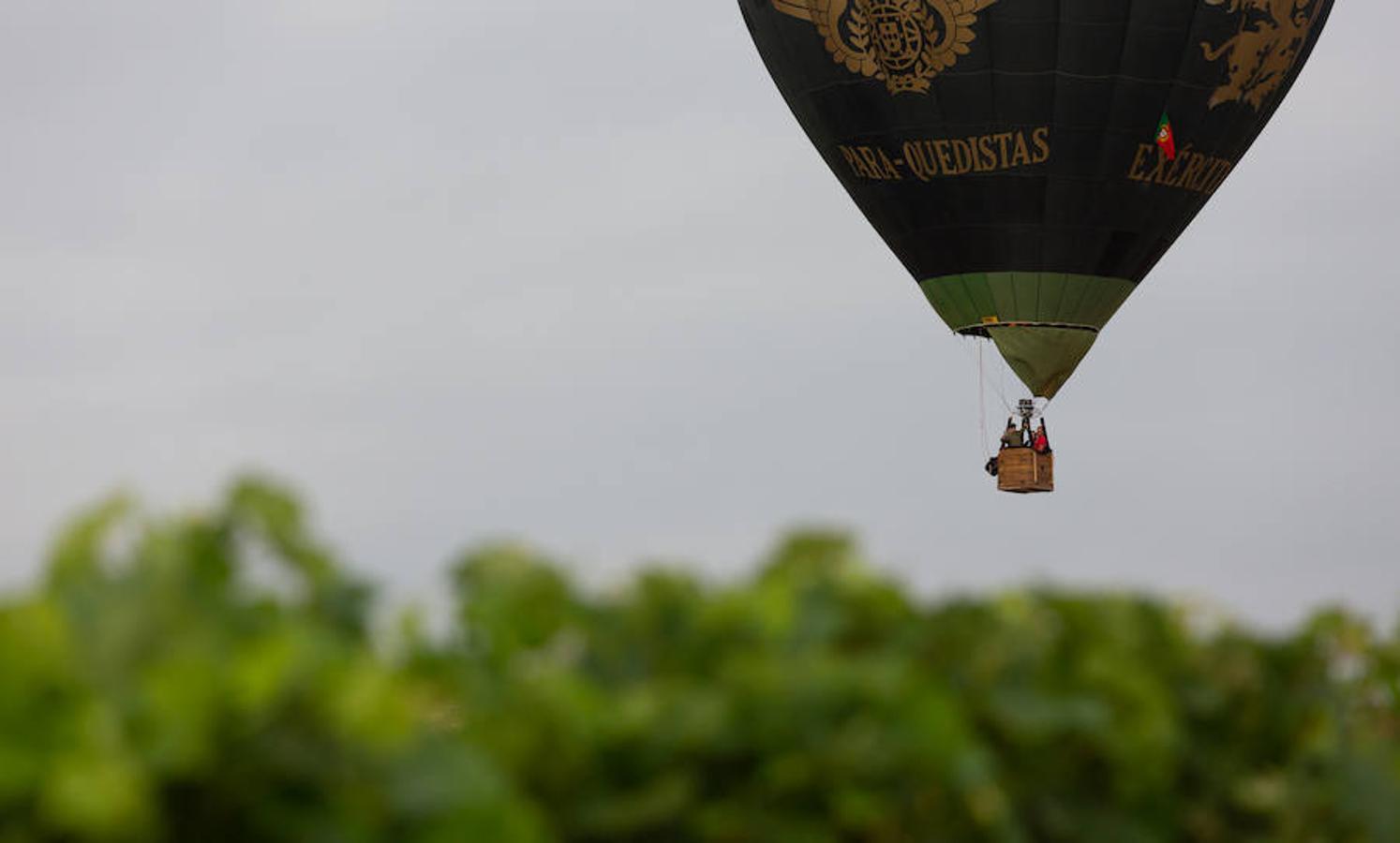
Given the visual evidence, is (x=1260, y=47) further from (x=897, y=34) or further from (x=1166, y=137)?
(x=897, y=34)

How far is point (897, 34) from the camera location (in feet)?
86.6

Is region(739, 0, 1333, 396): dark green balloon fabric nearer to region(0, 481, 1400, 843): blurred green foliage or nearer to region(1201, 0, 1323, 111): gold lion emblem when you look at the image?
region(1201, 0, 1323, 111): gold lion emblem

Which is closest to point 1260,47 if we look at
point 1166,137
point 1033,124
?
point 1166,137

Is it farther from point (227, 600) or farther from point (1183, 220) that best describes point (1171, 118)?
point (227, 600)

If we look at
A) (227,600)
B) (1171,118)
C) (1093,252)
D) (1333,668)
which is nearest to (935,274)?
(1093,252)

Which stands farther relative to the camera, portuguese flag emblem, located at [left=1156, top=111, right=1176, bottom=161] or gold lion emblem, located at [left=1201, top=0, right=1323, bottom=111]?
portuguese flag emblem, located at [left=1156, top=111, right=1176, bottom=161]

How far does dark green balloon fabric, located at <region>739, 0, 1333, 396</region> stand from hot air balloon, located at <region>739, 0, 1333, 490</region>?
0.02 metres

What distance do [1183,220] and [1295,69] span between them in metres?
2.47

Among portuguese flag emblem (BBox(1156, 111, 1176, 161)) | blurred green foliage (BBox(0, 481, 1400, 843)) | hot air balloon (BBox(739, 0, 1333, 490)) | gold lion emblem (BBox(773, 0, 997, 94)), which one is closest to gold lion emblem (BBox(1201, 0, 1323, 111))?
hot air balloon (BBox(739, 0, 1333, 490))

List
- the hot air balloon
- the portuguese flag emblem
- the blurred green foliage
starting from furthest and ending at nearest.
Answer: the portuguese flag emblem, the hot air balloon, the blurred green foliage

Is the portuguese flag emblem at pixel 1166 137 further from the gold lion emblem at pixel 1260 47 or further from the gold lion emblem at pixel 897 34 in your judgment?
the gold lion emblem at pixel 897 34

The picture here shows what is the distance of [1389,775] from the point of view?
5355 mm

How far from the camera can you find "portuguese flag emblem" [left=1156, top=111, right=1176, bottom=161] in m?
27.1

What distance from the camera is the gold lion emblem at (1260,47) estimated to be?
1035 inches
